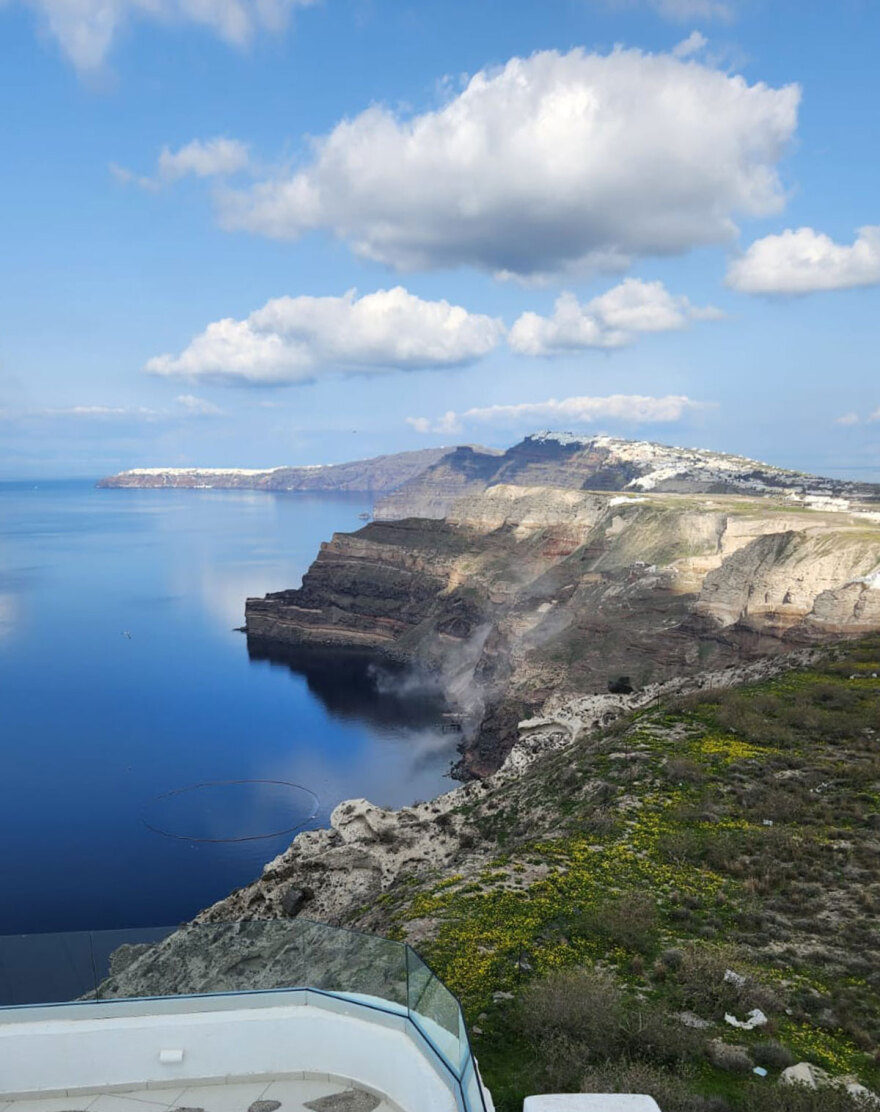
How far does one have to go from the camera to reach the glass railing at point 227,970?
8781mm

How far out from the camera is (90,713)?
93375 millimetres

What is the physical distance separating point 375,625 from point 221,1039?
441 feet

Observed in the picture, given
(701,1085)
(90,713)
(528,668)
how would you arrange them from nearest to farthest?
(701,1085), (528,668), (90,713)

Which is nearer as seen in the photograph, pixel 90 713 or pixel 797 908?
pixel 797 908

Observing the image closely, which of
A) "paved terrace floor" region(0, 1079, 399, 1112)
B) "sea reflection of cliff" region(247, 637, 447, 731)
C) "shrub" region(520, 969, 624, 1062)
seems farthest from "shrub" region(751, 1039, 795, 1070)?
"sea reflection of cliff" region(247, 637, 447, 731)

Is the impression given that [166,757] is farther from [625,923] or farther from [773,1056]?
[773,1056]

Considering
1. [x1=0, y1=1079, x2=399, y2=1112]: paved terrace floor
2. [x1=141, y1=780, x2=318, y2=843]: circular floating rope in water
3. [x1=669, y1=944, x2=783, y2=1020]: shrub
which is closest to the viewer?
[x1=0, y1=1079, x2=399, y2=1112]: paved terrace floor

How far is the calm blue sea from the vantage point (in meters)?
55.1

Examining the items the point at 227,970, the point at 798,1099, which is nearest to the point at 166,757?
the point at 227,970

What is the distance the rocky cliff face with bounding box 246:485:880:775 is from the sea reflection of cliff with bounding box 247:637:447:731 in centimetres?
374

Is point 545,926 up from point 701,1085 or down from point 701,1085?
down

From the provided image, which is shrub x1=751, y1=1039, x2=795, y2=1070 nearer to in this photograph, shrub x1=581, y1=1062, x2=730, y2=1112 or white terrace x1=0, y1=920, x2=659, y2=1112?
shrub x1=581, y1=1062, x2=730, y2=1112

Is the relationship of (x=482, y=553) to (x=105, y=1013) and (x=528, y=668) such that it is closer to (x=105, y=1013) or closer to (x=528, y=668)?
(x=528, y=668)

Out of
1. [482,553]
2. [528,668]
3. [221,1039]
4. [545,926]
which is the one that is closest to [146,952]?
[221,1039]
